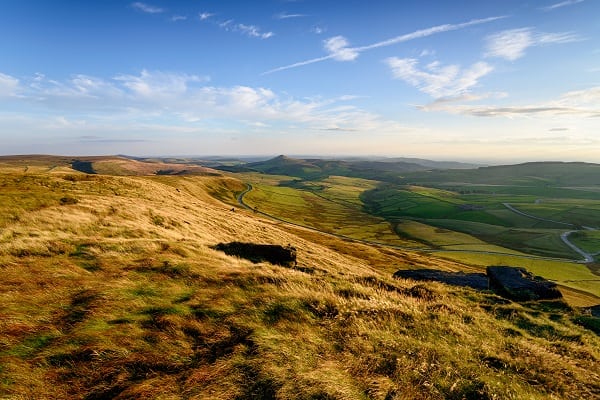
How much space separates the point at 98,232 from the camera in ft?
83.6

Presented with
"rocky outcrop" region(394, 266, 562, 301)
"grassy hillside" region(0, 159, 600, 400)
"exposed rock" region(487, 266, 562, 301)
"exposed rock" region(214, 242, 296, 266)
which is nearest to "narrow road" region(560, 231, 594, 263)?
"rocky outcrop" region(394, 266, 562, 301)

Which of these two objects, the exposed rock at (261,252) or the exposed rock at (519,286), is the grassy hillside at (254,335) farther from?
the exposed rock at (261,252)

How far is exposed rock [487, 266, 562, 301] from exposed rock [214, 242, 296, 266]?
16145 millimetres

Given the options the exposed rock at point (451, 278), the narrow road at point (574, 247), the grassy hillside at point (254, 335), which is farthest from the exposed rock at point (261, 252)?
the narrow road at point (574, 247)

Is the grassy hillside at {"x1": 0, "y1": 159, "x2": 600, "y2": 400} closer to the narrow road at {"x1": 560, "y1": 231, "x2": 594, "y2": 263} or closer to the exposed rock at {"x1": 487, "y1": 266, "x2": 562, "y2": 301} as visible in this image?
the exposed rock at {"x1": 487, "y1": 266, "x2": 562, "y2": 301}

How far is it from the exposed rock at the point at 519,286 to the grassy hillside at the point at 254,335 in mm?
2447

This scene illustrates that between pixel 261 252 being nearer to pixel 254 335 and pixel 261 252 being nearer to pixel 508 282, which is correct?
pixel 254 335

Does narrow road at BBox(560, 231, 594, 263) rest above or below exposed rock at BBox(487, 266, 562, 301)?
below

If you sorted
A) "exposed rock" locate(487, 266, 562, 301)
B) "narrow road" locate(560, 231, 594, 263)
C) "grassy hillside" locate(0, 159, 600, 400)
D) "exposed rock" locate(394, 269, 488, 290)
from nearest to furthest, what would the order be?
"grassy hillside" locate(0, 159, 600, 400) → "exposed rock" locate(487, 266, 562, 301) → "exposed rock" locate(394, 269, 488, 290) → "narrow road" locate(560, 231, 594, 263)

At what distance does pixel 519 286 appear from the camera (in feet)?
73.5

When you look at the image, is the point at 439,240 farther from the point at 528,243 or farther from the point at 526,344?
the point at 526,344

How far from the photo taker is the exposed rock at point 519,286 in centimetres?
2112

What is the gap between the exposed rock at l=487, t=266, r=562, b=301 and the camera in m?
21.1

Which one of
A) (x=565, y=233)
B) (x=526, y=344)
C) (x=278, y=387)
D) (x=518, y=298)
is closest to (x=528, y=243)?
(x=565, y=233)
